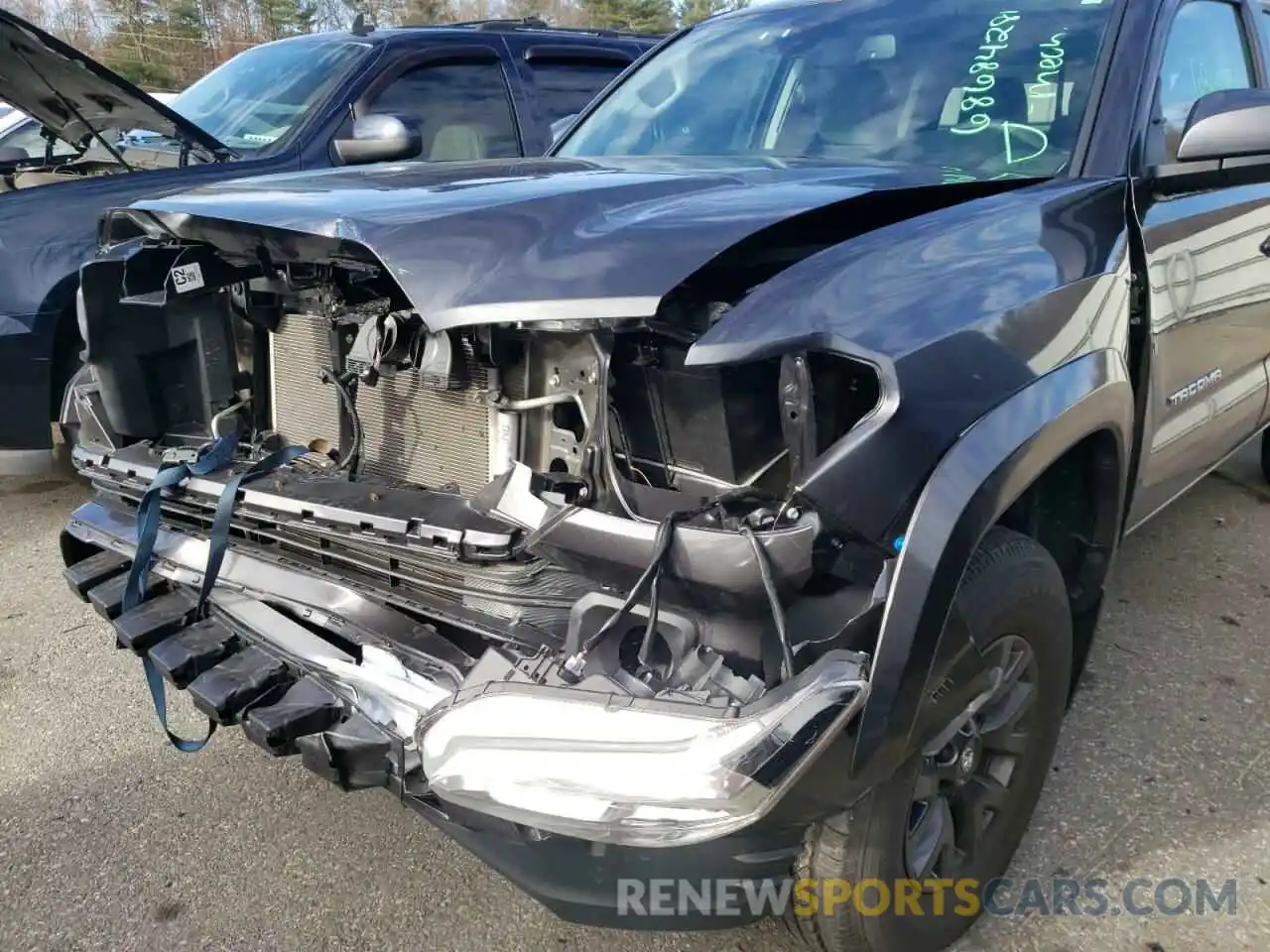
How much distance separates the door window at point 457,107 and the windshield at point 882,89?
194cm

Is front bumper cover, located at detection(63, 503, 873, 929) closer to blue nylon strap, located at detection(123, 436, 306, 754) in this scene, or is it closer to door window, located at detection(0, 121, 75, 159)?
blue nylon strap, located at detection(123, 436, 306, 754)

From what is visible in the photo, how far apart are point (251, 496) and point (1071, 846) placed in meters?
2.04

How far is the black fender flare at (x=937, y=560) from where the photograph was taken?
62.7 inches

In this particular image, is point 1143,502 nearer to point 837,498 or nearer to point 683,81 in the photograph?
point 837,498

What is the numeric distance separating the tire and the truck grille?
0.96 meters

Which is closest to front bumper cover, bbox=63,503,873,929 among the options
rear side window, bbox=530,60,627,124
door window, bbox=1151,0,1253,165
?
door window, bbox=1151,0,1253,165

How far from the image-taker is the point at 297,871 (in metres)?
2.42

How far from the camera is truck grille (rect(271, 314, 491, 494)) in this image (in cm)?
214

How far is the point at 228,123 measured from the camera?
523 cm

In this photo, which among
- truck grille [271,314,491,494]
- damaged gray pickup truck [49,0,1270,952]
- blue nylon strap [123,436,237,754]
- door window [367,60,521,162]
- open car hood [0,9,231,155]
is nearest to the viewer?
damaged gray pickup truck [49,0,1270,952]

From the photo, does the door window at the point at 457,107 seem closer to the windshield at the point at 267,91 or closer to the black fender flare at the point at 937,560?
the windshield at the point at 267,91

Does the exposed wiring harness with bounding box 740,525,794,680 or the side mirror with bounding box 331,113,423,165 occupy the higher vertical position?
the side mirror with bounding box 331,113,423,165

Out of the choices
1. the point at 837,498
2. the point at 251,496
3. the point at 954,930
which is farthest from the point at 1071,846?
the point at 251,496

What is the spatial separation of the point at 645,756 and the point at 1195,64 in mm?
2667
